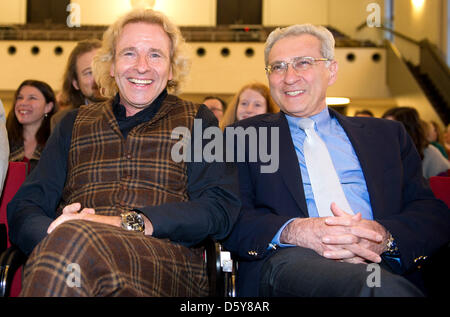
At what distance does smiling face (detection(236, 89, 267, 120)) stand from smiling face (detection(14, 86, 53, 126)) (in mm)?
1364

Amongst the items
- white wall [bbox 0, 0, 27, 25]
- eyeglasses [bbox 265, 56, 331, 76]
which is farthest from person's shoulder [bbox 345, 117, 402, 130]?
white wall [bbox 0, 0, 27, 25]

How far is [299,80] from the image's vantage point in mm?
2141

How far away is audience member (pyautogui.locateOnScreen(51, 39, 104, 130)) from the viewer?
3168 millimetres

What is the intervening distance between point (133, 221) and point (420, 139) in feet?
9.44

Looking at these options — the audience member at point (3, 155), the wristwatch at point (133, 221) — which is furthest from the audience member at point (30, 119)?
the wristwatch at point (133, 221)

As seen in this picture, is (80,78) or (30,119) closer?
(80,78)

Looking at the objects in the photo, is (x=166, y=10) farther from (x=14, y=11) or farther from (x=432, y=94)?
(x=432, y=94)

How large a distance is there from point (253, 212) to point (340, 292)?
673 mm

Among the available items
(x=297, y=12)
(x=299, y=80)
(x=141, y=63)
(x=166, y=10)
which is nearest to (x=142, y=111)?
(x=141, y=63)

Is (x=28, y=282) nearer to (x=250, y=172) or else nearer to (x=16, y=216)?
(x=16, y=216)

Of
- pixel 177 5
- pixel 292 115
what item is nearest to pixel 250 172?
pixel 292 115

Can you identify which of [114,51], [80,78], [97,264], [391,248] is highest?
[114,51]

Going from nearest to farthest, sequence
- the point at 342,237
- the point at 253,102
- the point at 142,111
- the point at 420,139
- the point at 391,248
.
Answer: the point at 342,237, the point at 391,248, the point at 142,111, the point at 253,102, the point at 420,139

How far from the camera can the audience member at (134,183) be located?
4.84ft
